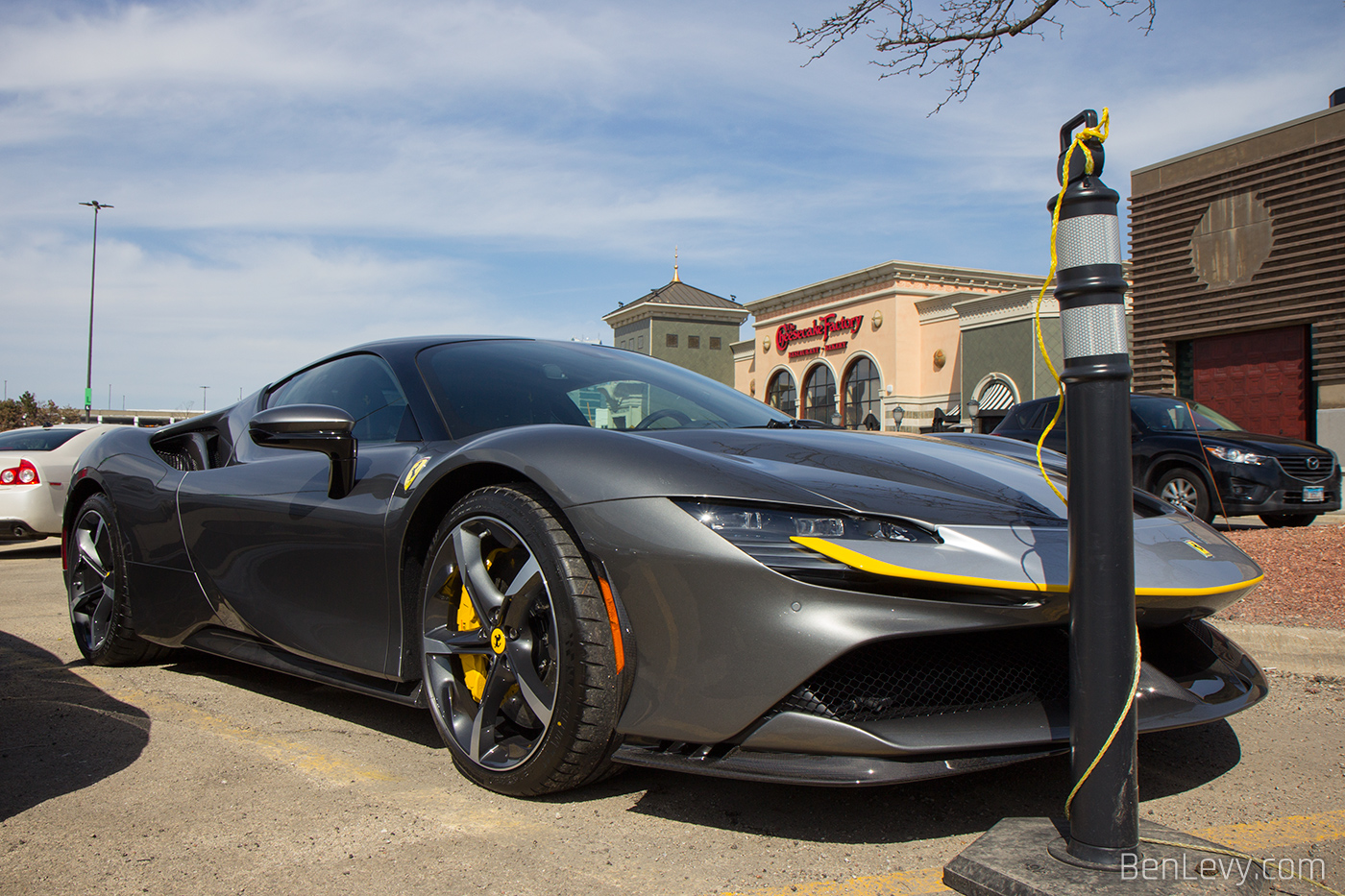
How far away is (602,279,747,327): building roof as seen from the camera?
185 ft

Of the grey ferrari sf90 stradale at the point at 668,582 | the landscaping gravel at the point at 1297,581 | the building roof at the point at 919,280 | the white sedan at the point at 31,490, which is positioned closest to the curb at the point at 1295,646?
the landscaping gravel at the point at 1297,581

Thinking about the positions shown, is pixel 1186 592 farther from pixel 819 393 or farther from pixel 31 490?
pixel 819 393

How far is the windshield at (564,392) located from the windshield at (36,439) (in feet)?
26.3

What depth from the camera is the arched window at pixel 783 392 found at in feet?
139

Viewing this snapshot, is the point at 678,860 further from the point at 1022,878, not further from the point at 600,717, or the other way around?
the point at 1022,878

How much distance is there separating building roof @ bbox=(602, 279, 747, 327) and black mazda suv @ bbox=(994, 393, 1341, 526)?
4788cm

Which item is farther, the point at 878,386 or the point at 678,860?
the point at 878,386

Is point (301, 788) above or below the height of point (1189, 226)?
below

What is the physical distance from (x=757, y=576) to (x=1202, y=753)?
153 centimetres

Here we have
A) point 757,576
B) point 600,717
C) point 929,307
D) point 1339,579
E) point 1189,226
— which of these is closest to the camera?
point 757,576

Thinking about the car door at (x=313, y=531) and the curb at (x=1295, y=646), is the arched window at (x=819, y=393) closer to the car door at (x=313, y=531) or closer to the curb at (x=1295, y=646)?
the curb at (x=1295, y=646)

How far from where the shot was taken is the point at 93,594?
13.0 ft

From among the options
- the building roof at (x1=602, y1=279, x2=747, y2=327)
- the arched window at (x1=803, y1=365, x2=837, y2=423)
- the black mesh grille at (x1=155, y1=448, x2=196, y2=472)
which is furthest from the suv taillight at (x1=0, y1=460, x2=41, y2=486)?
the building roof at (x1=602, y1=279, x2=747, y2=327)

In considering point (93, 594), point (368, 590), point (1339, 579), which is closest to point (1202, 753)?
point (368, 590)
